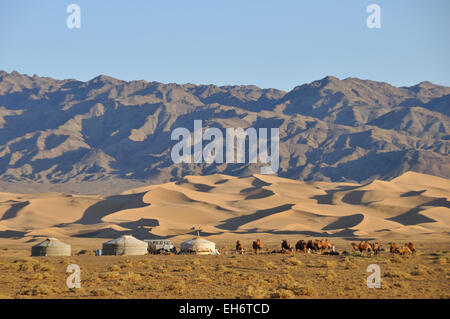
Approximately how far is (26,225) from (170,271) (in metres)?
85.6

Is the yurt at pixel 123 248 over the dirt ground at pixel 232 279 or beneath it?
beneath

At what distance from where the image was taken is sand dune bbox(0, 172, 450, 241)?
95.6m

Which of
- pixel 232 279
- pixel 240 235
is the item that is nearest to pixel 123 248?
pixel 232 279

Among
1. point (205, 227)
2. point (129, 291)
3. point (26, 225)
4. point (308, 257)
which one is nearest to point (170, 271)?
point (129, 291)

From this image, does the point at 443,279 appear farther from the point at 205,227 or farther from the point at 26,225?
the point at 26,225

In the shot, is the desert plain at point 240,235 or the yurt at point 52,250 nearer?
the desert plain at point 240,235

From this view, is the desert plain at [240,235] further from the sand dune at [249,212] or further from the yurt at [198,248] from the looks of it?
the yurt at [198,248]

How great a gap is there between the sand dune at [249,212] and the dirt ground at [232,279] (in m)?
44.4

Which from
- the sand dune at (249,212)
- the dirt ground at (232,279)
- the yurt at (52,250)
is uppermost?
the dirt ground at (232,279)

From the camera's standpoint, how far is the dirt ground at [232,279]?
25750mm

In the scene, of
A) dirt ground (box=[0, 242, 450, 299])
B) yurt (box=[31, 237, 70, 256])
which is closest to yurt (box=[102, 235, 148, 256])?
yurt (box=[31, 237, 70, 256])

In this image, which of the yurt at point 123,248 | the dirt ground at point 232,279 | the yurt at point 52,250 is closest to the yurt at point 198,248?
the yurt at point 123,248

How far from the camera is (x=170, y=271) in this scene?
3584cm

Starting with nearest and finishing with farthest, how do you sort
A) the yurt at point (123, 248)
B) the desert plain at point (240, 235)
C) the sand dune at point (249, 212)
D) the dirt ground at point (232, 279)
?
the dirt ground at point (232, 279)
the desert plain at point (240, 235)
the yurt at point (123, 248)
the sand dune at point (249, 212)
